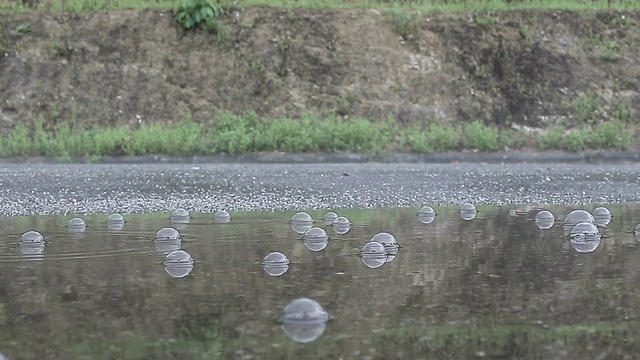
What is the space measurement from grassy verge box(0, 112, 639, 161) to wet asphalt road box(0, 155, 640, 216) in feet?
3.45

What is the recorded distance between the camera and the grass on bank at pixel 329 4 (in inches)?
749

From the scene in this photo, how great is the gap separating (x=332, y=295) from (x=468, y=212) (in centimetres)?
358

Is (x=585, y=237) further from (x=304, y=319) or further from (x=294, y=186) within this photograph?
(x=294, y=186)

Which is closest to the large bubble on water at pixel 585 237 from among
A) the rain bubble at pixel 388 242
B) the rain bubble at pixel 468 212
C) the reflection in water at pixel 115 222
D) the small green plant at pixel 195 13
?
the rain bubble at pixel 388 242

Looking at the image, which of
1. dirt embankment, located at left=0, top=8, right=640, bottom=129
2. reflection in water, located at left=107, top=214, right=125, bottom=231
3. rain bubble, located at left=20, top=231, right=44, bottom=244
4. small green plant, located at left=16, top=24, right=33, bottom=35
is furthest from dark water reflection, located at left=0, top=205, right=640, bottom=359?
small green plant, located at left=16, top=24, right=33, bottom=35

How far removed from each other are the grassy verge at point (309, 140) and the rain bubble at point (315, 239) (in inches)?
347

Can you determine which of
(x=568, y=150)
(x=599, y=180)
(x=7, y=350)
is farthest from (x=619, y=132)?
(x=7, y=350)

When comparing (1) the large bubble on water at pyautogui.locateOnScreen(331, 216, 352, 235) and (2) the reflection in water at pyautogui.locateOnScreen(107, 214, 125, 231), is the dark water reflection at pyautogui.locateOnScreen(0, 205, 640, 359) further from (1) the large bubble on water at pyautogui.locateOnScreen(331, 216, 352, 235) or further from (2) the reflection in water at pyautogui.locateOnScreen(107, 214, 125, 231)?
(2) the reflection in water at pyautogui.locateOnScreen(107, 214, 125, 231)

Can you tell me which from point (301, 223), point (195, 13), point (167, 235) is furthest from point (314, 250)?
point (195, 13)

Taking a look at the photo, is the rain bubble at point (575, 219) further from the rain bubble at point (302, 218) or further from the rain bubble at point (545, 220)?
A: the rain bubble at point (302, 218)

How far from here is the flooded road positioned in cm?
835

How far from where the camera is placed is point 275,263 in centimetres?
467

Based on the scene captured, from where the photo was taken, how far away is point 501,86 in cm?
1738

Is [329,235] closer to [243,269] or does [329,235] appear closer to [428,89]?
[243,269]
